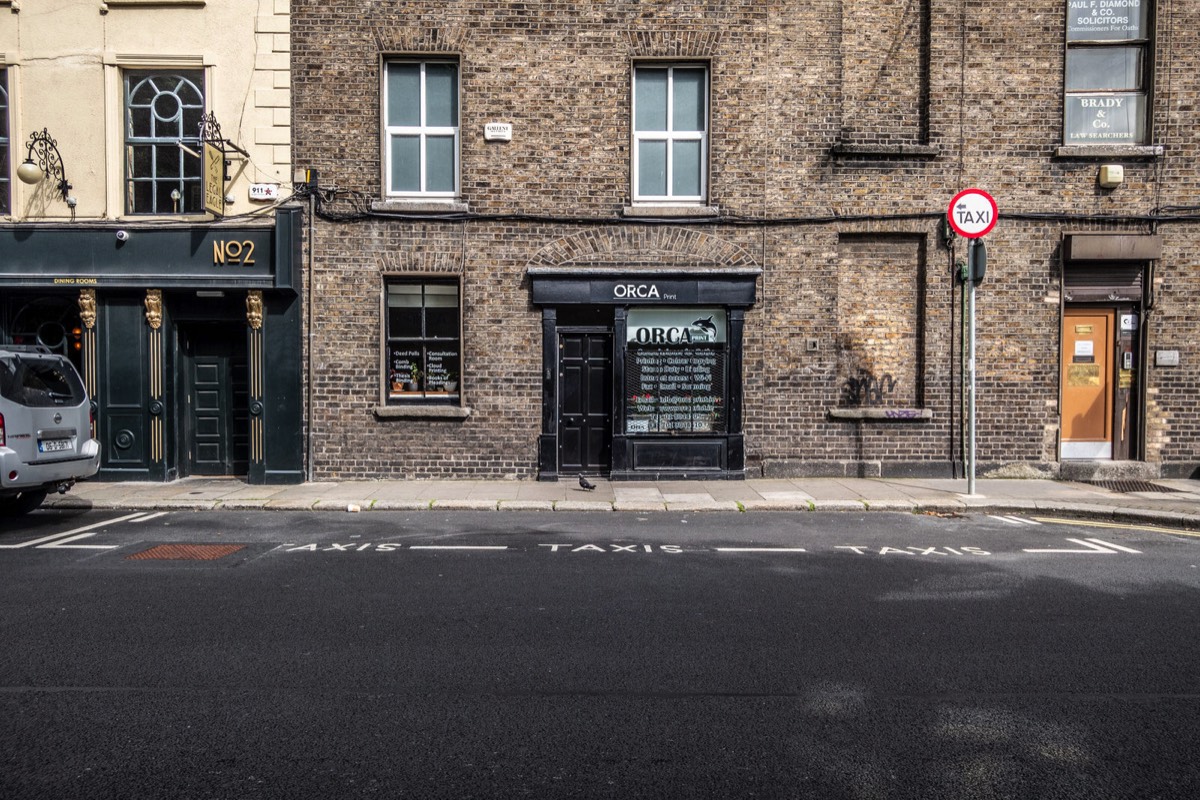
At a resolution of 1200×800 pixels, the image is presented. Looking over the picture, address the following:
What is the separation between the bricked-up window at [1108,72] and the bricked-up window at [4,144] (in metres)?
16.3

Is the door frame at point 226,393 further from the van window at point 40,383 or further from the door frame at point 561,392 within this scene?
the door frame at point 561,392

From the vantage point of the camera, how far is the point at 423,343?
1320 centimetres

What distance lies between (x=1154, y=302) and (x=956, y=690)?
11.2m

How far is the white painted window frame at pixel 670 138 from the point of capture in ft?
43.1

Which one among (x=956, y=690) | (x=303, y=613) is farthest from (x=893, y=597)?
(x=303, y=613)

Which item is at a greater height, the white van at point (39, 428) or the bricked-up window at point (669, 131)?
the bricked-up window at point (669, 131)

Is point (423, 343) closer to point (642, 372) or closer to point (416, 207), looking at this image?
point (416, 207)

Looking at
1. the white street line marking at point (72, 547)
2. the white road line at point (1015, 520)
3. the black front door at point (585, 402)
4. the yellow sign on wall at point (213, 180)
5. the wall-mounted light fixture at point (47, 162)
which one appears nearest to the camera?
the white street line marking at point (72, 547)

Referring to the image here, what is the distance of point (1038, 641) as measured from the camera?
5305 mm

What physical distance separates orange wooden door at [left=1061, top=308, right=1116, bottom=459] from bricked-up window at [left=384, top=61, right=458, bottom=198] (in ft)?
32.6

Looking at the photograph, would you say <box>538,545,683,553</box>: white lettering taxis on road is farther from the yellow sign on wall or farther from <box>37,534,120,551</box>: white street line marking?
the yellow sign on wall

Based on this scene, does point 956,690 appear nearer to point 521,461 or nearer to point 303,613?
point 303,613

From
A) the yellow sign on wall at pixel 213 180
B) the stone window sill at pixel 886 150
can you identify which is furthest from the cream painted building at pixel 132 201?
the stone window sill at pixel 886 150

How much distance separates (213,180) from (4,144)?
3724 mm
